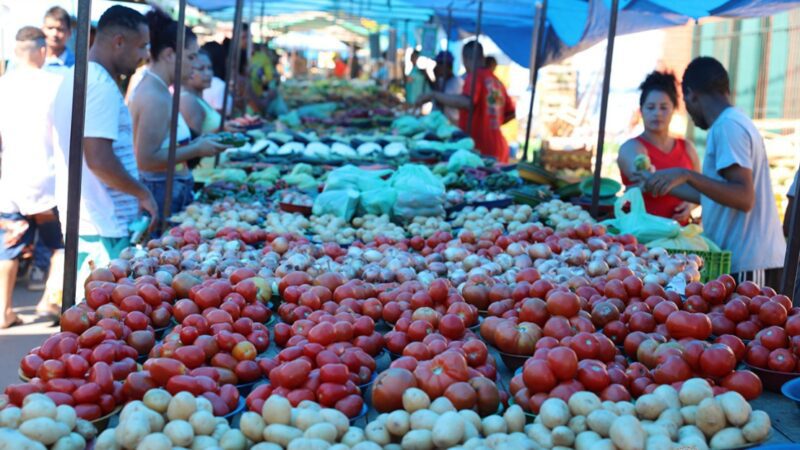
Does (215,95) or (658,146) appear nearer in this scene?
(658,146)

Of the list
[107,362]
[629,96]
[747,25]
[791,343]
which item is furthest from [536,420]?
[629,96]

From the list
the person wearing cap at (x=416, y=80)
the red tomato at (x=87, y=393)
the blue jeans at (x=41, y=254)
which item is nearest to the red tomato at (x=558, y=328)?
the red tomato at (x=87, y=393)

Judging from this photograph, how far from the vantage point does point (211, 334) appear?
8.30 ft

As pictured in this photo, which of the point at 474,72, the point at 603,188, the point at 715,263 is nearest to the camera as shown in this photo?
the point at 715,263

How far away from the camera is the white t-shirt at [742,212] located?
15.8 feet

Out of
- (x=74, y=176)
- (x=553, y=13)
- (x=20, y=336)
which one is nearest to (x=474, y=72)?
(x=553, y=13)

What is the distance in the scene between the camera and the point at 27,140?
6.00 metres

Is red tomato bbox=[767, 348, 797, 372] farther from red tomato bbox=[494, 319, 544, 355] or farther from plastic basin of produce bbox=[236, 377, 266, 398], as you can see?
plastic basin of produce bbox=[236, 377, 266, 398]

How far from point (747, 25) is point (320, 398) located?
12.7m

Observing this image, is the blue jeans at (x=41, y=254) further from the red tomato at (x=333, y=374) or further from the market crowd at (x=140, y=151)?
the red tomato at (x=333, y=374)

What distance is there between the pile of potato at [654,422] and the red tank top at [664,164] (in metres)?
3.90

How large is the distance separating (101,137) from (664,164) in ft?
12.5

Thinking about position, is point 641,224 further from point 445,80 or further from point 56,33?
point 445,80

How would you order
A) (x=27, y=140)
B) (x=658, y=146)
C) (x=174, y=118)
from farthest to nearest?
(x=658, y=146) < (x=27, y=140) < (x=174, y=118)
